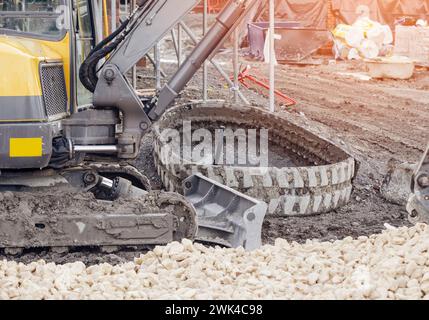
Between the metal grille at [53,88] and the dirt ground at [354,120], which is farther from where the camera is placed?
the dirt ground at [354,120]

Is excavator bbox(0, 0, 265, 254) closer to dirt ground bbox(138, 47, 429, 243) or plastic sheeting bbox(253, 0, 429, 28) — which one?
dirt ground bbox(138, 47, 429, 243)

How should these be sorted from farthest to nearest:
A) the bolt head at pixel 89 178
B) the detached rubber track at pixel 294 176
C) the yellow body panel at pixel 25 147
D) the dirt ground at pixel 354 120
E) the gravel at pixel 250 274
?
the dirt ground at pixel 354 120 → the detached rubber track at pixel 294 176 → the bolt head at pixel 89 178 → the yellow body panel at pixel 25 147 → the gravel at pixel 250 274

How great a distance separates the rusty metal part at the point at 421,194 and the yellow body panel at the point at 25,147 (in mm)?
2964

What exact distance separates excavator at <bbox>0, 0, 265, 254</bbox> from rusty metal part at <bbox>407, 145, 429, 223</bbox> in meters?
1.39

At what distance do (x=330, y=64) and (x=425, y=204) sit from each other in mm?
17438

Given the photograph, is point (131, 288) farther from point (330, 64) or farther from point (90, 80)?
point (330, 64)

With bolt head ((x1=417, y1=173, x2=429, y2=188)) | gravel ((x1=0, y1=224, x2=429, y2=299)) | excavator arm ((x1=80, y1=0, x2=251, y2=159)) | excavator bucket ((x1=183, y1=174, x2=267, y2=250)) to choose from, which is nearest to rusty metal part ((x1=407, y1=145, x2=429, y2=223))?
bolt head ((x1=417, y1=173, x2=429, y2=188))

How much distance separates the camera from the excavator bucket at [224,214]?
7.45m

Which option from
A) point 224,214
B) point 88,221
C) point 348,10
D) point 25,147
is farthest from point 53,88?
point 348,10

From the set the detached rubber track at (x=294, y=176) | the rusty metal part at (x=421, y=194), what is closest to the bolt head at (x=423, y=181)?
the rusty metal part at (x=421, y=194)

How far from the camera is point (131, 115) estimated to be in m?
7.89

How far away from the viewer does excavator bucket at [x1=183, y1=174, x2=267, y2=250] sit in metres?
7.45

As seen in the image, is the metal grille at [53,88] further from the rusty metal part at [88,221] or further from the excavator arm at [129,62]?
the rusty metal part at [88,221]
